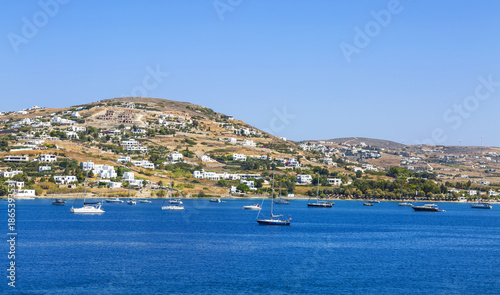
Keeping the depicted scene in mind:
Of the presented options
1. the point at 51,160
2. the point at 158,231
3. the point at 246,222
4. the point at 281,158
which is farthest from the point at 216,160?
the point at 158,231

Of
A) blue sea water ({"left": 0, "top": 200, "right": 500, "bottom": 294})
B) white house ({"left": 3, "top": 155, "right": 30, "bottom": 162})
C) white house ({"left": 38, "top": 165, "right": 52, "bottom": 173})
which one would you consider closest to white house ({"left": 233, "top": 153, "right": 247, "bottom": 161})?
white house ({"left": 38, "top": 165, "right": 52, "bottom": 173})

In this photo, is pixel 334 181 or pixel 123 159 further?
pixel 334 181

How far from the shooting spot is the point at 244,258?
47031mm

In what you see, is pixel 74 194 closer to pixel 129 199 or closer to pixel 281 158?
pixel 129 199

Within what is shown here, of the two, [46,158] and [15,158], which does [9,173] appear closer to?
[46,158]

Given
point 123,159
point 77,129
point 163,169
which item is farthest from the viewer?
point 77,129

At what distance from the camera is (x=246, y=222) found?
77.0 metres

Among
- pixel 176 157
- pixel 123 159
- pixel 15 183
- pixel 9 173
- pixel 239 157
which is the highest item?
pixel 239 157

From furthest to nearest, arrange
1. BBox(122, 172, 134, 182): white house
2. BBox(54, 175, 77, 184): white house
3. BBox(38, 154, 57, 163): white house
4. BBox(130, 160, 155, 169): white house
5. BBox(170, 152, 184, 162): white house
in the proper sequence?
BBox(170, 152, 184, 162): white house
BBox(130, 160, 155, 169): white house
BBox(38, 154, 57, 163): white house
BBox(122, 172, 134, 182): white house
BBox(54, 175, 77, 184): white house

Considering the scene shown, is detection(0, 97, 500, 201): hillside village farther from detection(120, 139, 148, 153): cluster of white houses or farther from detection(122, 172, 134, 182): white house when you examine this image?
detection(120, 139, 148, 153): cluster of white houses

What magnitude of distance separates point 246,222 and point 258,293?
136 feet

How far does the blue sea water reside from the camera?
3716cm

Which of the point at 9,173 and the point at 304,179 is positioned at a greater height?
the point at 304,179

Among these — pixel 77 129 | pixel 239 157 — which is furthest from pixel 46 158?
pixel 239 157
